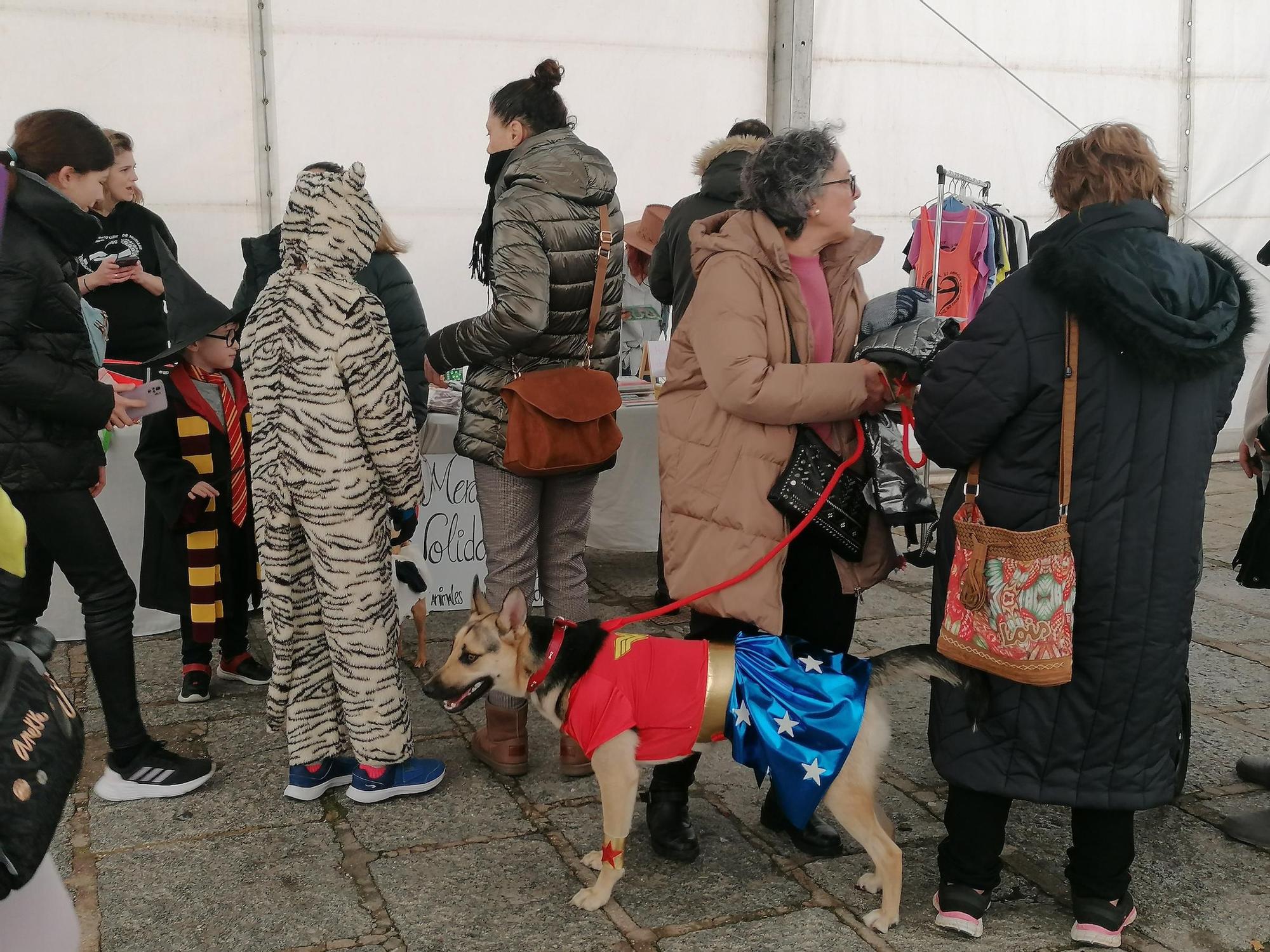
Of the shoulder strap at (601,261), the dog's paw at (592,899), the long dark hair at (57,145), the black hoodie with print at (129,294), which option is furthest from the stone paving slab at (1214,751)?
the black hoodie with print at (129,294)

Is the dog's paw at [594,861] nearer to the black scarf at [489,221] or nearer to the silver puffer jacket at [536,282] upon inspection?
the silver puffer jacket at [536,282]

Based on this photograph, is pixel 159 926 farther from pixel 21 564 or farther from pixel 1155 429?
pixel 1155 429

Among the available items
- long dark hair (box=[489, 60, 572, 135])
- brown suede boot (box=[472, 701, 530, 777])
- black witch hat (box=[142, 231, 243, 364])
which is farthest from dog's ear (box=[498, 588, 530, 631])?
black witch hat (box=[142, 231, 243, 364])

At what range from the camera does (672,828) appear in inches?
126

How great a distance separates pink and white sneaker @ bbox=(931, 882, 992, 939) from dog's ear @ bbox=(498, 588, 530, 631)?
4.04 feet

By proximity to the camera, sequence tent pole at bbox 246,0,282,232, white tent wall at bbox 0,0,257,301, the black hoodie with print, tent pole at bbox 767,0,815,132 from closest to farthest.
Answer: the black hoodie with print
white tent wall at bbox 0,0,257,301
tent pole at bbox 246,0,282,232
tent pole at bbox 767,0,815,132

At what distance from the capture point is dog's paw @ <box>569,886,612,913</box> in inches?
115

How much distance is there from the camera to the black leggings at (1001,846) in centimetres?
274

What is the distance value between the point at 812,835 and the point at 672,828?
0.38 metres

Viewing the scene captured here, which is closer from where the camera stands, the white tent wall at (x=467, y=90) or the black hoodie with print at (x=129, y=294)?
the black hoodie with print at (x=129, y=294)

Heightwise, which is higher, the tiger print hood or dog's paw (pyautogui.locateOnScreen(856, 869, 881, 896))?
the tiger print hood

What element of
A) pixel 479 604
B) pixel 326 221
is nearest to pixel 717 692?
pixel 479 604

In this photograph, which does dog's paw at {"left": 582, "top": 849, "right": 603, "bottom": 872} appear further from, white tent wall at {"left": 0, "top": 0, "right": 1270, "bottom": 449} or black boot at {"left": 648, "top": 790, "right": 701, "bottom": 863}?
white tent wall at {"left": 0, "top": 0, "right": 1270, "bottom": 449}

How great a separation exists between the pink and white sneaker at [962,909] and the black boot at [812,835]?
42 centimetres
